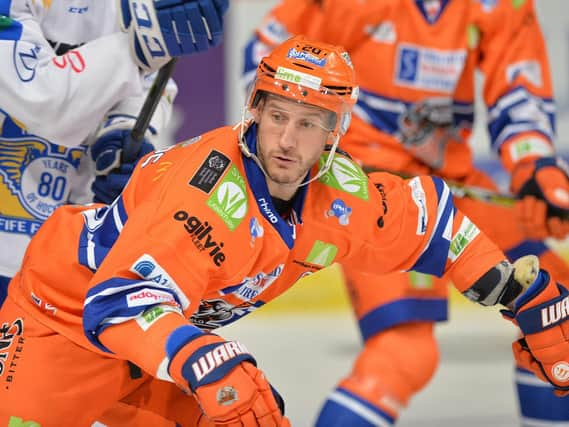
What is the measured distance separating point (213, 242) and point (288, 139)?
249 millimetres

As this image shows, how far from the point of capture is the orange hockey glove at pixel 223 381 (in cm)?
187

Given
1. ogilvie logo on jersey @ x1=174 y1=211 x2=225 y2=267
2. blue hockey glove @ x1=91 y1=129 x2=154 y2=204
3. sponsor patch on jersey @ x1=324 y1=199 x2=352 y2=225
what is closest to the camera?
ogilvie logo on jersey @ x1=174 y1=211 x2=225 y2=267

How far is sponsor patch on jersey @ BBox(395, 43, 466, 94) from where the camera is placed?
354 cm

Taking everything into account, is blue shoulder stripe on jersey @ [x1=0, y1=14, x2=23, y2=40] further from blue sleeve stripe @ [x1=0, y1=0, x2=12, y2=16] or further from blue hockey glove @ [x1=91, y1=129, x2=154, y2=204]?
blue hockey glove @ [x1=91, y1=129, x2=154, y2=204]

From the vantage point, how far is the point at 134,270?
6.60 ft

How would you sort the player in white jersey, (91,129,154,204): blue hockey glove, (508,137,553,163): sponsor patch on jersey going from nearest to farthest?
the player in white jersey
(91,129,154,204): blue hockey glove
(508,137,553,163): sponsor patch on jersey

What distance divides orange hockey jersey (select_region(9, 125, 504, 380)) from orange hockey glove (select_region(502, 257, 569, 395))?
10 centimetres

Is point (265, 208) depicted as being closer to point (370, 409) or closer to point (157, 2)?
point (157, 2)

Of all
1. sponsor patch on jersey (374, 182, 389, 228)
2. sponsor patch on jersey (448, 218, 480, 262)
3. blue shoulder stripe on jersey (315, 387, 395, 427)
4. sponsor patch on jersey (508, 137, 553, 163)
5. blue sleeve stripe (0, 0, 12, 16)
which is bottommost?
blue shoulder stripe on jersey (315, 387, 395, 427)

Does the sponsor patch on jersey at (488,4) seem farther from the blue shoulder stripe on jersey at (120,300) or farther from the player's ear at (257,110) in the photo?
the blue shoulder stripe on jersey at (120,300)

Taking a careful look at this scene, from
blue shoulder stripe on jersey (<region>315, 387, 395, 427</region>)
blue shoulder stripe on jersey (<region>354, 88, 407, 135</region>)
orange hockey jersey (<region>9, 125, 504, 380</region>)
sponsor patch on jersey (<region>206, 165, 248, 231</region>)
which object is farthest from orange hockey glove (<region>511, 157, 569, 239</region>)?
sponsor patch on jersey (<region>206, 165, 248, 231</region>)

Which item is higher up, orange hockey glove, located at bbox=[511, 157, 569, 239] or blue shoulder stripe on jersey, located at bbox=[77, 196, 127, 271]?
blue shoulder stripe on jersey, located at bbox=[77, 196, 127, 271]

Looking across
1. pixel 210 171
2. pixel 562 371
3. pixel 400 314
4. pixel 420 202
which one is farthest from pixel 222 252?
pixel 400 314

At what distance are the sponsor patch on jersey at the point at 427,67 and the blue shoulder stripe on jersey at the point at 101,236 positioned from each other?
4.69ft
